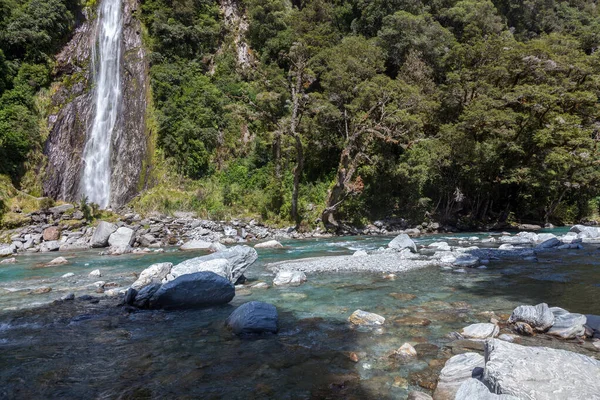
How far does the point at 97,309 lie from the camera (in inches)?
245

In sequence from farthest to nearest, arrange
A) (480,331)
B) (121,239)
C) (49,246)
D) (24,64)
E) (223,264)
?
(24,64)
(49,246)
(121,239)
(223,264)
(480,331)

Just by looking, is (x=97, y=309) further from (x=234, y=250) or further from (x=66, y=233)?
(x=66, y=233)

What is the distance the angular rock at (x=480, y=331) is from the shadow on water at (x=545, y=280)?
1.82m

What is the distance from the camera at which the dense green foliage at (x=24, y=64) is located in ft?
66.0

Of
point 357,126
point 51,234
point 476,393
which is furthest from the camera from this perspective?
point 357,126

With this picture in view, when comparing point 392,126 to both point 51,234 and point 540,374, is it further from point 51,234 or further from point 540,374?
point 540,374

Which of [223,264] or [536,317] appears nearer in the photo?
[536,317]

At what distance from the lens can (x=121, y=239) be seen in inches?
566

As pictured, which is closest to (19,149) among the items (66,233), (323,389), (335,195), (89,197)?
(89,197)

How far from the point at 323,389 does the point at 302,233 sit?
1560cm

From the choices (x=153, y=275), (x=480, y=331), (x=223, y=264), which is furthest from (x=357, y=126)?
(x=480, y=331)

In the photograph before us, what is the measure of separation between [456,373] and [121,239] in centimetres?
1396

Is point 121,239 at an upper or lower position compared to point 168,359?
lower

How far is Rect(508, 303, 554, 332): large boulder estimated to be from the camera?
459cm
